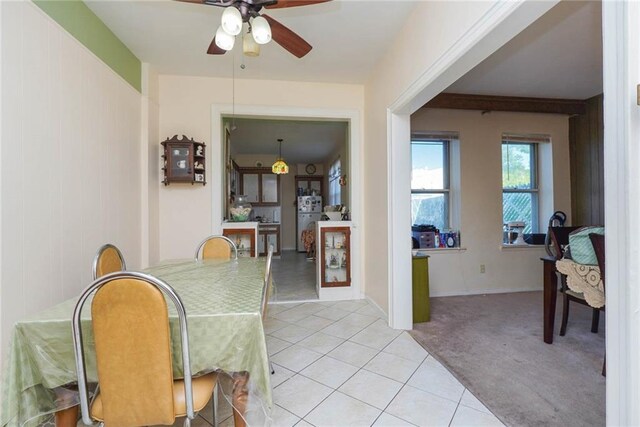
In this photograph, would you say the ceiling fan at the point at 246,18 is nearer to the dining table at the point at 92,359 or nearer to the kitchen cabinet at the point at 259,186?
the dining table at the point at 92,359

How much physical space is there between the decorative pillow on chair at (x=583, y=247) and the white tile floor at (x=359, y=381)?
1220mm

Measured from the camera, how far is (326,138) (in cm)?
568

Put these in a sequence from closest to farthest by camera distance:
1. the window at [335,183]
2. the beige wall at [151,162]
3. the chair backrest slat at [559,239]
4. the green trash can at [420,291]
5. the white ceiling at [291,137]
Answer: the chair backrest slat at [559,239] < the green trash can at [420,291] < the beige wall at [151,162] < the white ceiling at [291,137] < the window at [335,183]

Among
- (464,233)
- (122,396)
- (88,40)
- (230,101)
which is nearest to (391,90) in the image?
(230,101)

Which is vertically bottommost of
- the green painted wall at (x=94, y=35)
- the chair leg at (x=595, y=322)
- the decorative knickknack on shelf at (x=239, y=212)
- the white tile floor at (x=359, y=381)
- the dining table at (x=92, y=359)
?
the white tile floor at (x=359, y=381)

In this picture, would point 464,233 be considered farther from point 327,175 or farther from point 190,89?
point 327,175

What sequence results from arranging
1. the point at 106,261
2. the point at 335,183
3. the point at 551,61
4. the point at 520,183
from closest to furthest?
the point at 106,261
the point at 551,61
the point at 520,183
the point at 335,183

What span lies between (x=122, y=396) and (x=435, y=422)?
148cm

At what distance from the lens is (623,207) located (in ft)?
2.88

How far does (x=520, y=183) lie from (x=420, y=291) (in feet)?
8.94

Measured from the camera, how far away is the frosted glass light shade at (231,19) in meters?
1.46

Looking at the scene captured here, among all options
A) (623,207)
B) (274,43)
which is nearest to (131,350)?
(623,207)

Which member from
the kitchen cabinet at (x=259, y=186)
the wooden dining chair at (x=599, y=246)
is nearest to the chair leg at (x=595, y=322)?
the wooden dining chair at (x=599, y=246)

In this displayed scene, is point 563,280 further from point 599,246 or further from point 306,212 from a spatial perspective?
point 306,212
